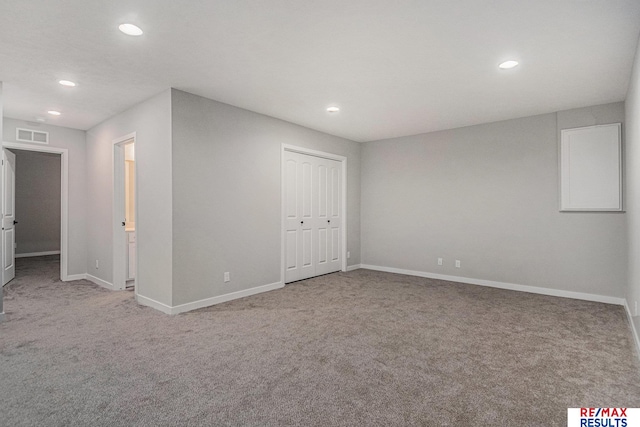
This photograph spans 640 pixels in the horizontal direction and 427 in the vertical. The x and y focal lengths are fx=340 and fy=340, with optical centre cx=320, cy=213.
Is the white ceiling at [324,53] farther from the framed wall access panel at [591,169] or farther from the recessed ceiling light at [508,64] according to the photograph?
the framed wall access panel at [591,169]

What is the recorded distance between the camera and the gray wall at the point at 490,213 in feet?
14.7

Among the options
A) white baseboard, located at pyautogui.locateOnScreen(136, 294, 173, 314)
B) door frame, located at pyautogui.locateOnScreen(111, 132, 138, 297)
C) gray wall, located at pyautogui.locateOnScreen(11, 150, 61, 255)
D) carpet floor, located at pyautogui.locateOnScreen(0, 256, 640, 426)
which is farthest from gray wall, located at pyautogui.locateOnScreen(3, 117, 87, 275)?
gray wall, located at pyautogui.locateOnScreen(11, 150, 61, 255)

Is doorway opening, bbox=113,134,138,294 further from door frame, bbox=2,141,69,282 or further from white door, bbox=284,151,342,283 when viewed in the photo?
white door, bbox=284,151,342,283

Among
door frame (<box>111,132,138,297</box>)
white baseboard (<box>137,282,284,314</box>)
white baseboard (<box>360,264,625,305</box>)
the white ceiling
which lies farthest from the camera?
door frame (<box>111,132,138,297</box>)

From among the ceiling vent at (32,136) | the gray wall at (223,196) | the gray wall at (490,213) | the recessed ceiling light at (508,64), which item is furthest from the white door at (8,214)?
the recessed ceiling light at (508,64)

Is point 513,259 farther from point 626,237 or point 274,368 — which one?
point 274,368

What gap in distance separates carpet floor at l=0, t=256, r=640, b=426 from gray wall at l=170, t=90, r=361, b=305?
49cm

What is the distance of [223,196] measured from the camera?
437cm

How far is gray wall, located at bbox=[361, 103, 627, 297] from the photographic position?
14.7 ft

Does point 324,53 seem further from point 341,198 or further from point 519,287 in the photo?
point 519,287

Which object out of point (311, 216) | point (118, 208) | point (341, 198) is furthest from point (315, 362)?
point (341, 198)

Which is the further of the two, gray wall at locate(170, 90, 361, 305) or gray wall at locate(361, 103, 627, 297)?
gray wall at locate(361, 103, 627, 297)

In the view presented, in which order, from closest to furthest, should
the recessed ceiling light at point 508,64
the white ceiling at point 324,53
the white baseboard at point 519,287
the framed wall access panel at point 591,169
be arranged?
the white ceiling at point 324,53
the recessed ceiling light at point 508,64
the framed wall access panel at point 591,169
the white baseboard at point 519,287

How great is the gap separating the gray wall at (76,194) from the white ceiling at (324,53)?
0.99 m
